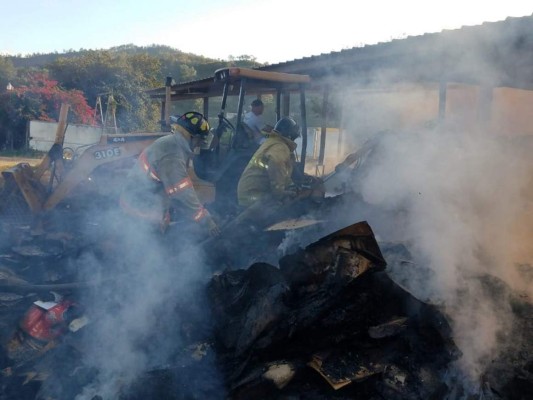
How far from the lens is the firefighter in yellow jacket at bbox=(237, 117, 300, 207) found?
195 inches

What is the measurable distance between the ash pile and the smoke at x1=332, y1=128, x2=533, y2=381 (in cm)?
17

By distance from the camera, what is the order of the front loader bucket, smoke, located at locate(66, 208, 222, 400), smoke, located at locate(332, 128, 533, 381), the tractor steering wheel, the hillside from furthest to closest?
the hillside → the tractor steering wheel → the front loader bucket → smoke, located at locate(332, 128, 533, 381) → smoke, located at locate(66, 208, 222, 400)

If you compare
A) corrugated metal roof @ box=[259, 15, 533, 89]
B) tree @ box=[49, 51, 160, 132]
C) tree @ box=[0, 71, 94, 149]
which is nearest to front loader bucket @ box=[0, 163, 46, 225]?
corrugated metal roof @ box=[259, 15, 533, 89]

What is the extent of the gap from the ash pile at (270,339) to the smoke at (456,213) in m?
0.17

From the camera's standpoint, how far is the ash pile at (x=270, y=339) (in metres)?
3.02

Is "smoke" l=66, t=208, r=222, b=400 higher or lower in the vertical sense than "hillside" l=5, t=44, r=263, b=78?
lower

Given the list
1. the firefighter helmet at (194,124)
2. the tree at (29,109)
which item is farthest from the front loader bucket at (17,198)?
the tree at (29,109)

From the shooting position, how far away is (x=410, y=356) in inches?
123

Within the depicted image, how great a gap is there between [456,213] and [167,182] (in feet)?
9.59

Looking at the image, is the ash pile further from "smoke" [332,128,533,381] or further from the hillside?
the hillside

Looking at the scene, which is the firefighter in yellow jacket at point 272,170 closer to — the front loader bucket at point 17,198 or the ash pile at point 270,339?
the ash pile at point 270,339

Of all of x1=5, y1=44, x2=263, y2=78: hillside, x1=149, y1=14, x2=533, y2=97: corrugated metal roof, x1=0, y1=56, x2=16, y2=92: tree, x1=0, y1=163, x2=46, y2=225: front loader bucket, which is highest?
x1=5, y1=44, x2=263, y2=78: hillside

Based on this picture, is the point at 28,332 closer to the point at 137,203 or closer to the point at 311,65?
the point at 137,203

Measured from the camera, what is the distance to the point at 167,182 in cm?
436
